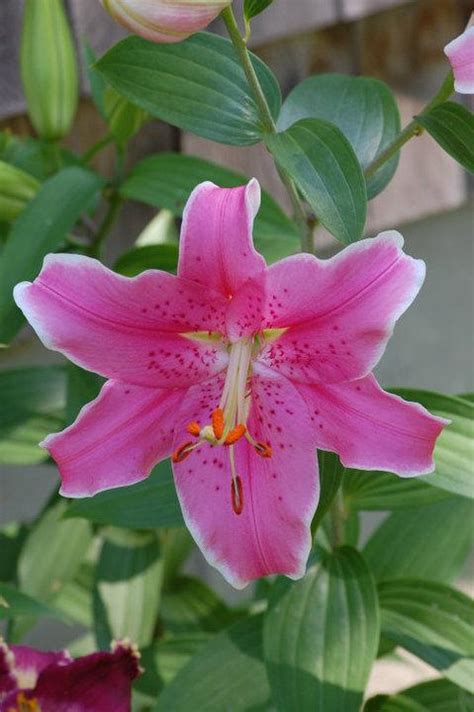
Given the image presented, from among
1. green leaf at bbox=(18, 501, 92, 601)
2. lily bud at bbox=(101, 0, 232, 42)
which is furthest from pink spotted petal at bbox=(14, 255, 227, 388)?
green leaf at bbox=(18, 501, 92, 601)

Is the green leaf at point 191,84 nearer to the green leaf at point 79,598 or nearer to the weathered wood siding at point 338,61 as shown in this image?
the weathered wood siding at point 338,61

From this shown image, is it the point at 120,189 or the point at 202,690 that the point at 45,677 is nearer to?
the point at 202,690

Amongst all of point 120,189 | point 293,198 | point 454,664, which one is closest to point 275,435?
point 293,198

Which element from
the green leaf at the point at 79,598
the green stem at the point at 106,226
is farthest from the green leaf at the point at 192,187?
the green leaf at the point at 79,598

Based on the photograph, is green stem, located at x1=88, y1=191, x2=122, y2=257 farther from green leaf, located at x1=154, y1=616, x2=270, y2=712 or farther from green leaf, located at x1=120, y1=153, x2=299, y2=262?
green leaf, located at x1=154, y1=616, x2=270, y2=712

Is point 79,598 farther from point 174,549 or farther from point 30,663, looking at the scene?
point 30,663

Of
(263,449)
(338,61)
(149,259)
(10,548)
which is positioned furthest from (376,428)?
(338,61)
